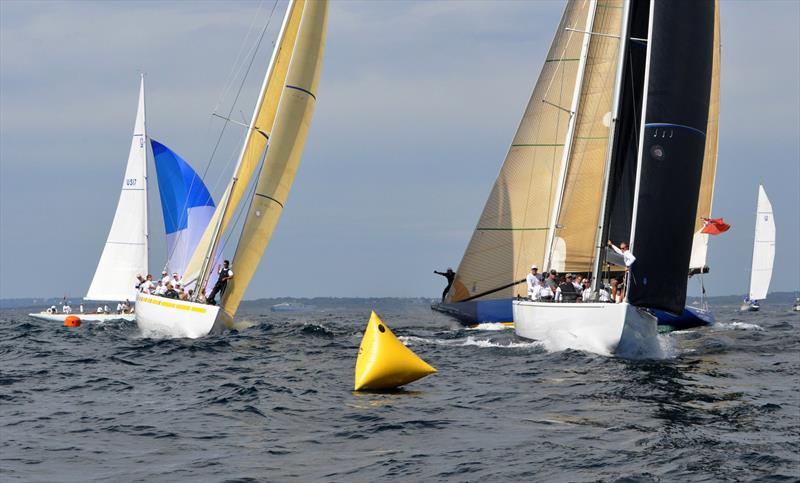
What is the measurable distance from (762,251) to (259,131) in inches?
1790

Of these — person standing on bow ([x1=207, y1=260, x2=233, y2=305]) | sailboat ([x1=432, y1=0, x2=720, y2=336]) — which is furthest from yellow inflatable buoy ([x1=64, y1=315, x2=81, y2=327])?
sailboat ([x1=432, y1=0, x2=720, y2=336])

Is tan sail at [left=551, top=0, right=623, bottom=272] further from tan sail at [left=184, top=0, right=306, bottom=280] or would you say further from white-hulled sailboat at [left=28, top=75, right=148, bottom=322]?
white-hulled sailboat at [left=28, top=75, right=148, bottom=322]

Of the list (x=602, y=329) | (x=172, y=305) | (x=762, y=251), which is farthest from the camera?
(x=762, y=251)

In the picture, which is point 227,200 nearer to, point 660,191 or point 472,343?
point 472,343

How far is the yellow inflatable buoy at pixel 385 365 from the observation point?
15576 millimetres

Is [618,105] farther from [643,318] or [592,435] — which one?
[592,435]

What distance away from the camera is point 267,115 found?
2772 centimetres

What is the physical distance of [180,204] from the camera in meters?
39.0

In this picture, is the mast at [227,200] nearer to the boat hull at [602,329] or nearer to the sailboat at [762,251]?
the boat hull at [602,329]

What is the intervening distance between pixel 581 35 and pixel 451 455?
21.5m

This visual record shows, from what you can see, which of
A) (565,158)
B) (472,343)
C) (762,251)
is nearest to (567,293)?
(472,343)

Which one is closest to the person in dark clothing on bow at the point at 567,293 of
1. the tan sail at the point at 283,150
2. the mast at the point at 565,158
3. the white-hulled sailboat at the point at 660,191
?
the mast at the point at 565,158

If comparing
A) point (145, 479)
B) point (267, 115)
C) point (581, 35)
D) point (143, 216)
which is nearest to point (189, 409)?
point (145, 479)

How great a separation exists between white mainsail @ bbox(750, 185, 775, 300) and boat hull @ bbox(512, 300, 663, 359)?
45.5 m
